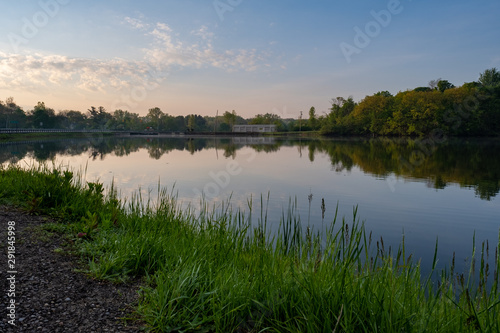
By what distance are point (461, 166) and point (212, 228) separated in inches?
1065

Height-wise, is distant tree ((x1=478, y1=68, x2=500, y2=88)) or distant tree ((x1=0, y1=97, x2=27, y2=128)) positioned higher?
distant tree ((x1=478, y1=68, x2=500, y2=88))

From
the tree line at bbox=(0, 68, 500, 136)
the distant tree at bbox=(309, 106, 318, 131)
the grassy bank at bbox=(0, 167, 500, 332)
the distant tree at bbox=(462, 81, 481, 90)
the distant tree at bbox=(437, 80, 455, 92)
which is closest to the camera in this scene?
the grassy bank at bbox=(0, 167, 500, 332)

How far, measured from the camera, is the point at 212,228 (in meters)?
5.71

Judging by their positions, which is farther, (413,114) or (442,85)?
(442,85)

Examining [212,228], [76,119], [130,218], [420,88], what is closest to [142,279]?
[212,228]

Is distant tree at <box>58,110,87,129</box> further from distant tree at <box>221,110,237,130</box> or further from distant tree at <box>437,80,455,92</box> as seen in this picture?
distant tree at <box>437,80,455,92</box>

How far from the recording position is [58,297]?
10.4 feet

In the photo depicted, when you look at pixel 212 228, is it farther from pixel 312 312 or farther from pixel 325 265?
pixel 312 312

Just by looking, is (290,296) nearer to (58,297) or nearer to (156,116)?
(58,297)

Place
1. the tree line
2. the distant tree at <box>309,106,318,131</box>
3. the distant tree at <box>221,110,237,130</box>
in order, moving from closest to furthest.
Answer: the tree line < the distant tree at <box>309,106,318,131</box> < the distant tree at <box>221,110,237,130</box>

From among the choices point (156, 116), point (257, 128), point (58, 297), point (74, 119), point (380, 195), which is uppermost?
point (156, 116)

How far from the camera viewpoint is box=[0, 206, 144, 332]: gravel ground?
2764 millimetres

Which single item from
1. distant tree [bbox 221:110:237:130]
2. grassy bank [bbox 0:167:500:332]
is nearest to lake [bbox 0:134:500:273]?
grassy bank [bbox 0:167:500:332]

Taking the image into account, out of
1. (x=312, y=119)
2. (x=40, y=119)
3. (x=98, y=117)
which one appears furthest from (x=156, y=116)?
(x=312, y=119)
